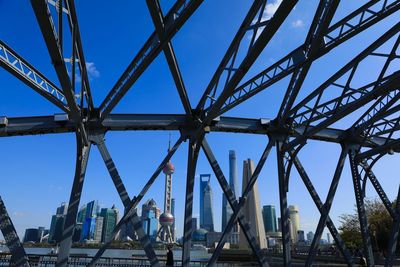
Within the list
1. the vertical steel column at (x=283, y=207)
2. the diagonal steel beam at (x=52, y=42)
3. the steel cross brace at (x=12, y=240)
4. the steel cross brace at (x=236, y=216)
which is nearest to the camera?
the diagonal steel beam at (x=52, y=42)

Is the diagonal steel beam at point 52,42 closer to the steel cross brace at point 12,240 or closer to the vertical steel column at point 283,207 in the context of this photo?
the steel cross brace at point 12,240

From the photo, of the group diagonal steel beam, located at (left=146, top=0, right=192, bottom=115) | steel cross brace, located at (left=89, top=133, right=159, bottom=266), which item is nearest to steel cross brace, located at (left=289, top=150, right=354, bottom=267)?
diagonal steel beam, located at (left=146, top=0, right=192, bottom=115)

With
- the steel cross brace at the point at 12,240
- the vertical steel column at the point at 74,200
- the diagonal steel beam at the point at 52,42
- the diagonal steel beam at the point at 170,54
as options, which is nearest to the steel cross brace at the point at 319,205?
Result: the diagonal steel beam at the point at 170,54

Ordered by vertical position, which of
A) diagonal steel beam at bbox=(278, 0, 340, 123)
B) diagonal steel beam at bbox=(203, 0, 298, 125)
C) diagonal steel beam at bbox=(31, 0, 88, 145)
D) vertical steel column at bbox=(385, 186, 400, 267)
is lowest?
vertical steel column at bbox=(385, 186, 400, 267)

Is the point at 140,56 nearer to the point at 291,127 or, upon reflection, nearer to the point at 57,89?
the point at 57,89

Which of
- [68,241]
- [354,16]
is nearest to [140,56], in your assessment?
[354,16]

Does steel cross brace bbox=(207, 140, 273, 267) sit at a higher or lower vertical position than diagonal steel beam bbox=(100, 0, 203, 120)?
lower

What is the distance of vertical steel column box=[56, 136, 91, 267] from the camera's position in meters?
11.7

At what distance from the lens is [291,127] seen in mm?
14602

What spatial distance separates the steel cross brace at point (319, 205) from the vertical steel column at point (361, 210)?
1.29 meters

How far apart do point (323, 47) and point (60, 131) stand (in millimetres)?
11335

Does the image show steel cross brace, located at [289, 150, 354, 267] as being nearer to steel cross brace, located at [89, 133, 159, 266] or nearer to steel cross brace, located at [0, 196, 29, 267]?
steel cross brace, located at [89, 133, 159, 266]

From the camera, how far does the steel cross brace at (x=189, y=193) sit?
12.5 meters

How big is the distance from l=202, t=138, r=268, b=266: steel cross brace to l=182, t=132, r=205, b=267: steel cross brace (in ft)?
1.41
